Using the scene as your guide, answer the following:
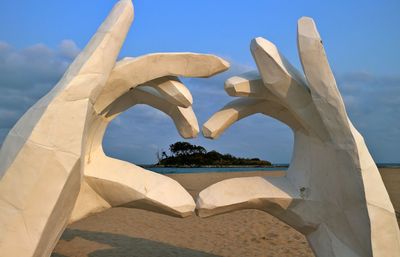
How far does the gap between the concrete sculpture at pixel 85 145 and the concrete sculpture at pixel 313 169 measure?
0.64 m

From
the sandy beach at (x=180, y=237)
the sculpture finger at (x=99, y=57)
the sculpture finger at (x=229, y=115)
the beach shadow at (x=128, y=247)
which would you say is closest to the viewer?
the sculpture finger at (x=99, y=57)

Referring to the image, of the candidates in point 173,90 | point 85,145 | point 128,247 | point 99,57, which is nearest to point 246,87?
point 173,90

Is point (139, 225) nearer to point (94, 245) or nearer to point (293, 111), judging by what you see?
point (94, 245)

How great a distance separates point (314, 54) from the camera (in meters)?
5.32

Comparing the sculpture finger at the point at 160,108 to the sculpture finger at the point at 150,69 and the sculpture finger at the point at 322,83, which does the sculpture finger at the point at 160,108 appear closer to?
the sculpture finger at the point at 150,69

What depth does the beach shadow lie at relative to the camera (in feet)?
32.7

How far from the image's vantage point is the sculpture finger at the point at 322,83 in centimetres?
525

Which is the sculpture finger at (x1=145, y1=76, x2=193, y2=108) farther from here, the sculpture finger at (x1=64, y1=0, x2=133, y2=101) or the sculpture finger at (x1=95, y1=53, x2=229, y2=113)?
the sculpture finger at (x1=64, y1=0, x2=133, y2=101)

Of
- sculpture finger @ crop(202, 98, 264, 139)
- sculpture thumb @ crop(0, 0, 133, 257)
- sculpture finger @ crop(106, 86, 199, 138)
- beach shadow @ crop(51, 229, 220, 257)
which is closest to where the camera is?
sculpture thumb @ crop(0, 0, 133, 257)

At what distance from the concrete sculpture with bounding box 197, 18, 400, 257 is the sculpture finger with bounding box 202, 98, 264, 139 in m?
0.02

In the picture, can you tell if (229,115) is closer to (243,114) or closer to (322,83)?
(243,114)

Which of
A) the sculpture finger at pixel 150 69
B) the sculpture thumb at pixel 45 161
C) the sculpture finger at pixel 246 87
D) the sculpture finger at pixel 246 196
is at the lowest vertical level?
the sculpture finger at pixel 246 196

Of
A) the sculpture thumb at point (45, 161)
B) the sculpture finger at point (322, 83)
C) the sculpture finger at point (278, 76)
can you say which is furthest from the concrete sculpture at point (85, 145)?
the sculpture finger at point (322, 83)

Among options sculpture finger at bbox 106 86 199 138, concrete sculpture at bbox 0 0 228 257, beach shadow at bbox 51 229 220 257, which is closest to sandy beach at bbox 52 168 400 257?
beach shadow at bbox 51 229 220 257
